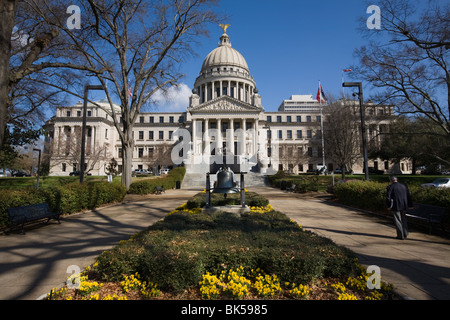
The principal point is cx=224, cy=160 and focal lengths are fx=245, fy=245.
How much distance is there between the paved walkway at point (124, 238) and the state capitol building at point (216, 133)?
93.9 ft

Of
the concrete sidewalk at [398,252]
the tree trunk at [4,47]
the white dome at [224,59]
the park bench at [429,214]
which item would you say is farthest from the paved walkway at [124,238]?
the white dome at [224,59]

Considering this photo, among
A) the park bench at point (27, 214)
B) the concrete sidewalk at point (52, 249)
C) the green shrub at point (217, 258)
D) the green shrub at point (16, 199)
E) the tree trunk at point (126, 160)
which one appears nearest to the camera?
the green shrub at point (217, 258)

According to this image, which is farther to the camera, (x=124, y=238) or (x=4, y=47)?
(x=124, y=238)

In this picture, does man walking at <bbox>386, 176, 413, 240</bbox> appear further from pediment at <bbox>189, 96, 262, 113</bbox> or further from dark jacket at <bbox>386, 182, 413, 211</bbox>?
pediment at <bbox>189, 96, 262, 113</bbox>

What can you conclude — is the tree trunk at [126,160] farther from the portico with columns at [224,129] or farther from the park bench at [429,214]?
the portico with columns at [224,129]

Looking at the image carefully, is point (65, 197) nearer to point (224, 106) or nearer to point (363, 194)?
point (363, 194)

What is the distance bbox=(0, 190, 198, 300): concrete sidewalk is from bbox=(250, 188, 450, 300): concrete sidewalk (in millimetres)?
5464

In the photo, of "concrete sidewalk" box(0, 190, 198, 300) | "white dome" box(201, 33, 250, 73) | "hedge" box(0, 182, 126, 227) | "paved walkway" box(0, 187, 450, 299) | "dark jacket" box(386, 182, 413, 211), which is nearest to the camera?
"paved walkway" box(0, 187, 450, 299)

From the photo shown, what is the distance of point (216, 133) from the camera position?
58500 millimetres

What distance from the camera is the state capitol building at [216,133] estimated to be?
5069 cm

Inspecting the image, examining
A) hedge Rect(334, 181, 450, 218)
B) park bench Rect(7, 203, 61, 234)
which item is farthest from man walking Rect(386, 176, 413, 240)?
park bench Rect(7, 203, 61, 234)

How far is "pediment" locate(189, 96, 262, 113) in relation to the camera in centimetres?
5750

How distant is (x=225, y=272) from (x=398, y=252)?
4.36 m

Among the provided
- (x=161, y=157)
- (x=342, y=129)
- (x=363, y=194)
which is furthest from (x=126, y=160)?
(x=161, y=157)
